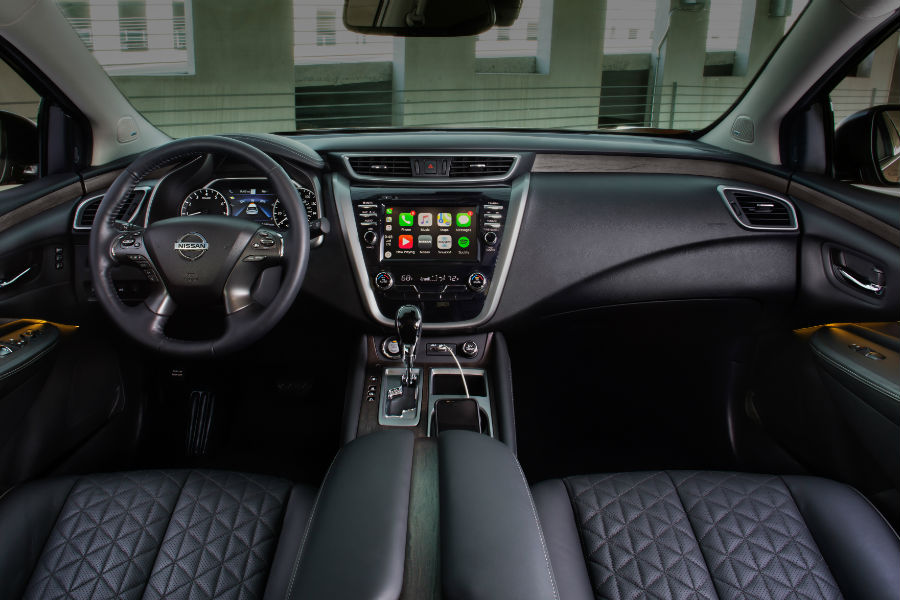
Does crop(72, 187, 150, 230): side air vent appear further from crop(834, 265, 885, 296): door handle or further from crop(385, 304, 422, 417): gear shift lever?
crop(834, 265, 885, 296): door handle

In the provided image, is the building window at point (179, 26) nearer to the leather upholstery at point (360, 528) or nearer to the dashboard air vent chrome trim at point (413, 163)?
the dashboard air vent chrome trim at point (413, 163)

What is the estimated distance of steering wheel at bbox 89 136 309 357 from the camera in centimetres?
150

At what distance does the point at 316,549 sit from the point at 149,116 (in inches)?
76.3

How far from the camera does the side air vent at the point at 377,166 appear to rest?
1.96m

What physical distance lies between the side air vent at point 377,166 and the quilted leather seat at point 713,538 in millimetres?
1043

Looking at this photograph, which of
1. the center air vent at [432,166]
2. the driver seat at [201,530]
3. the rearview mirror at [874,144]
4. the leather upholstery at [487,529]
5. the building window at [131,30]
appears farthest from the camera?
the building window at [131,30]

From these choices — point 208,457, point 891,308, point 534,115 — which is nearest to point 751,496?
point 891,308

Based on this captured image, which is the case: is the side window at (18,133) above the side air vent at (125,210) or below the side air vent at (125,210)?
above

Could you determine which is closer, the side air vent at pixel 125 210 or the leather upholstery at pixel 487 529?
the leather upholstery at pixel 487 529

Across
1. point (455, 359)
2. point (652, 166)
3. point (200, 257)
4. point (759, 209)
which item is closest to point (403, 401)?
point (455, 359)

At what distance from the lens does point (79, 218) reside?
194 cm

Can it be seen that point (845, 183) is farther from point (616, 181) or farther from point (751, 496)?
point (751, 496)

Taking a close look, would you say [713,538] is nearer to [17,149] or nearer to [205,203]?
[205,203]

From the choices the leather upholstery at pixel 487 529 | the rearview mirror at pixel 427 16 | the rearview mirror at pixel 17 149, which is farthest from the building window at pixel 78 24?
the leather upholstery at pixel 487 529
